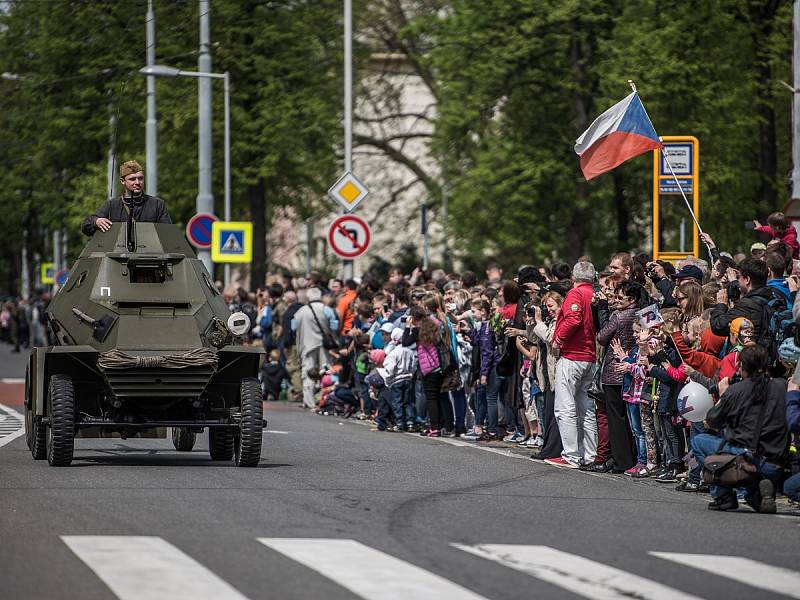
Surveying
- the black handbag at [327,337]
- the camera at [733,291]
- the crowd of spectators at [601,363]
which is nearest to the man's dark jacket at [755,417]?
the crowd of spectators at [601,363]

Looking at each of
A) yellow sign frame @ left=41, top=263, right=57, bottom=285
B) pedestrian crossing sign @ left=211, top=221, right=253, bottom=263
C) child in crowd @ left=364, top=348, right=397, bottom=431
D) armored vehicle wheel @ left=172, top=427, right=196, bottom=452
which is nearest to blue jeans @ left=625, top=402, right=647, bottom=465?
armored vehicle wheel @ left=172, top=427, right=196, bottom=452

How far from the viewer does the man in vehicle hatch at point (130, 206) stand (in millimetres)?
17500

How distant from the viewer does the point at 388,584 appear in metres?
9.64

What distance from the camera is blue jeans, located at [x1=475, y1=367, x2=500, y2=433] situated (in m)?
21.0

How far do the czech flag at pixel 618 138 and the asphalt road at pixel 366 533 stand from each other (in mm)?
3916


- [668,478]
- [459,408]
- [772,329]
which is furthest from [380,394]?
[772,329]

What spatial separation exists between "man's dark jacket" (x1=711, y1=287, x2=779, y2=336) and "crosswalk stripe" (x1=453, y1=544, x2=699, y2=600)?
3926 mm

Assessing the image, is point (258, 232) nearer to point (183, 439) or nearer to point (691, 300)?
point (183, 439)

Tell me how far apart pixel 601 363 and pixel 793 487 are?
4.22m

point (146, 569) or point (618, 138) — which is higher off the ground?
point (618, 138)

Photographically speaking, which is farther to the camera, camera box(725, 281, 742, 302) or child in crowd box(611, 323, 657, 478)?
child in crowd box(611, 323, 657, 478)

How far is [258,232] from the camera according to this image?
1751 inches

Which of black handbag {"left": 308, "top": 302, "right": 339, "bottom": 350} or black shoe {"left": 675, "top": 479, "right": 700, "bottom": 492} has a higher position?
black handbag {"left": 308, "top": 302, "right": 339, "bottom": 350}

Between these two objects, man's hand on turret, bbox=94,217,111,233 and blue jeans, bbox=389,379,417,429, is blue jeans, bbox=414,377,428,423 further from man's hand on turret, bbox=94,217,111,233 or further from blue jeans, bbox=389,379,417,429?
man's hand on turret, bbox=94,217,111,233
